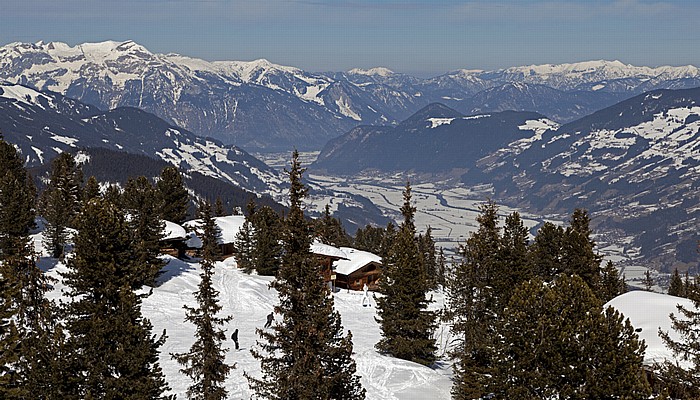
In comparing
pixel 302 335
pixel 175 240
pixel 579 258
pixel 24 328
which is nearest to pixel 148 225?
pixel 175 240

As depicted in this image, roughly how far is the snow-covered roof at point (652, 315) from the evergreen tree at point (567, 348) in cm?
1467

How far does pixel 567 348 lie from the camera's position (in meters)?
27.0

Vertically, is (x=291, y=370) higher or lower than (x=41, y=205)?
lower

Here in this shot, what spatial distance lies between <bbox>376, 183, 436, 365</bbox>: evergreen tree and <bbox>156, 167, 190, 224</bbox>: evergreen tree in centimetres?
5377

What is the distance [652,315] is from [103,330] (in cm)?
3737

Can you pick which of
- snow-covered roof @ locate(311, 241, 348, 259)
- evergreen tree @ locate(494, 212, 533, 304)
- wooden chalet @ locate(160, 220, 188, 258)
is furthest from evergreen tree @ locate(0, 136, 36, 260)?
evergreen tree @ locate(494, 212, 533, 304)

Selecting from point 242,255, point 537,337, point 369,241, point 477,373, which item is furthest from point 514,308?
point 369,241

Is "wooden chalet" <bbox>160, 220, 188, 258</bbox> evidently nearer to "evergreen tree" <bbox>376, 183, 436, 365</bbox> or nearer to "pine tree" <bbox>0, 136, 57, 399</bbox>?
"evergreen tree" <bbox>376, 183, 436, 365</bbox>

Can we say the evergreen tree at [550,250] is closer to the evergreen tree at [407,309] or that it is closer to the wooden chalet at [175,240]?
the evergreen tree at [407,309]

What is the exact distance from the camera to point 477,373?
34594 millimetres

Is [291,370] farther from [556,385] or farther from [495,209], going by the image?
[495,209]

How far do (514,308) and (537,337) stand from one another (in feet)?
5.84

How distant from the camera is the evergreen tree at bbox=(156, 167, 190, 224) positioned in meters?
94.0

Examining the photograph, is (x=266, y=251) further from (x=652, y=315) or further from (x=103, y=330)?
(x=103, y=330)
